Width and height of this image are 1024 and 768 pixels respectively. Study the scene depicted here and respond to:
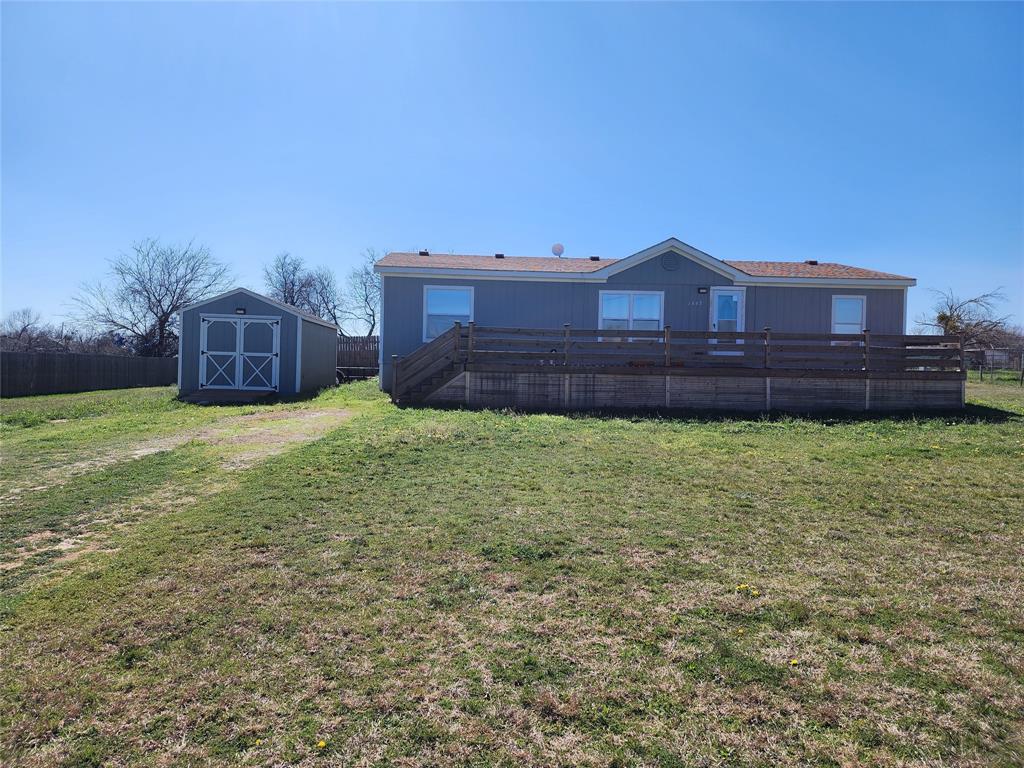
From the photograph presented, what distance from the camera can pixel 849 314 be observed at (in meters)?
14.7

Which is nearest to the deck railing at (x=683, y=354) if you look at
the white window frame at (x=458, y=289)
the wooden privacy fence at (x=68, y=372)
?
the white window frame at (x=458, y=289)

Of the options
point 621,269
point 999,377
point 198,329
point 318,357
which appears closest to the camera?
point 621,269

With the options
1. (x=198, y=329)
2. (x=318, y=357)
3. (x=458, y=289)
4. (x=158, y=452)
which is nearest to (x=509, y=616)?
(x=158, y=452)

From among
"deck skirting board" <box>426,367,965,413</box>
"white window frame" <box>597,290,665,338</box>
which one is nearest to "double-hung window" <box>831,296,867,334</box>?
"deck skirting board" <box>426,367,965,413</box>

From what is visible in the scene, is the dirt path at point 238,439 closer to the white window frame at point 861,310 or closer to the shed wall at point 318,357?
the shed wall at point 318,357

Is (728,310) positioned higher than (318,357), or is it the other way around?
(728,310)

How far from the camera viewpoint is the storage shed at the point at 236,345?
15.5 m

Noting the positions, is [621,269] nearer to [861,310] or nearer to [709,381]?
[709,381]

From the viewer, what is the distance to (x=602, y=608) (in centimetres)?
316

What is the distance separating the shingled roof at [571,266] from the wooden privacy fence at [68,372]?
37.4 ft

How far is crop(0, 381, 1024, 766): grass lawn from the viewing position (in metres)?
2.18

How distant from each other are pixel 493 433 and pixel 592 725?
6269 mm

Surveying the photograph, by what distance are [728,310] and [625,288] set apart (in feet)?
8.68

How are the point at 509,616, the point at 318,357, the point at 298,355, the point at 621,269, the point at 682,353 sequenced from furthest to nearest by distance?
the point at 318,357 < the point at 298,355 < the point at 621,269 < the point at 682,353 < the point at 509,616
